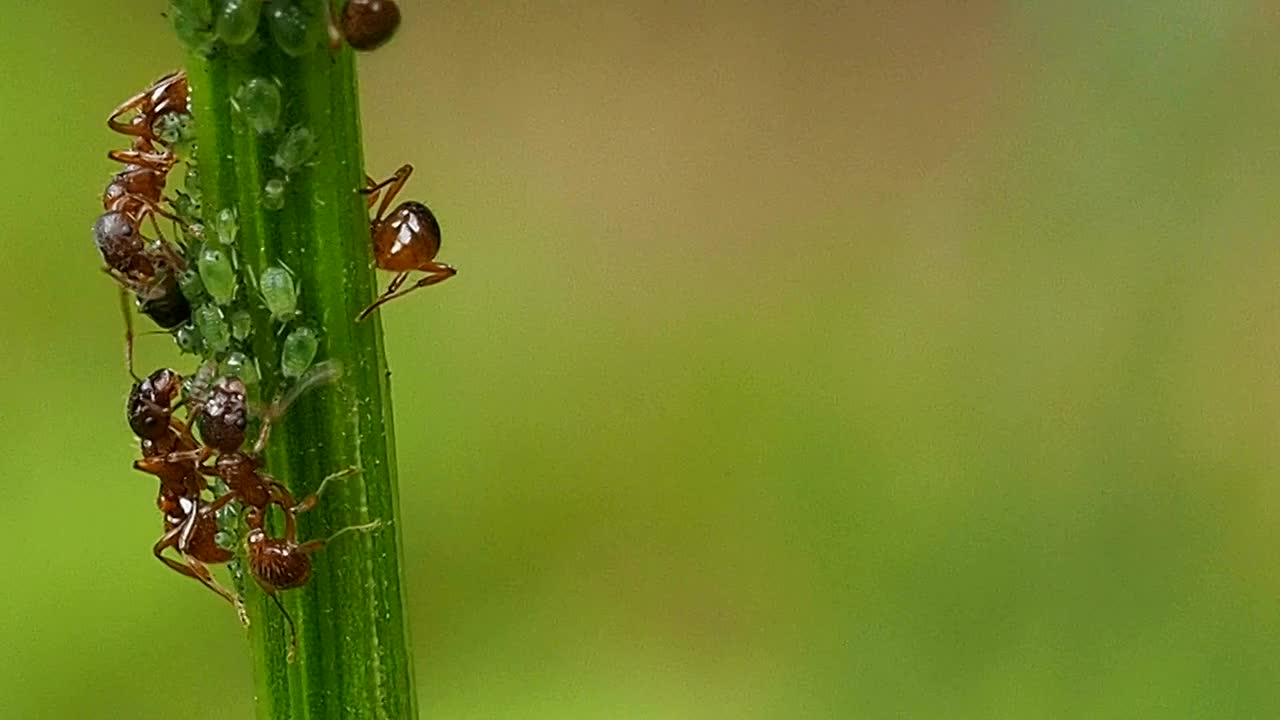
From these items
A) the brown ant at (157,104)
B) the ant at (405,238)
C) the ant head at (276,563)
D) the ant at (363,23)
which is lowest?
the ant head at (276,563)

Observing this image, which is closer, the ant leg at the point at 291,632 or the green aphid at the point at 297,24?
the green aphid at the point at 297,24

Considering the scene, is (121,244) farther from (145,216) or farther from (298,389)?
(298,389)

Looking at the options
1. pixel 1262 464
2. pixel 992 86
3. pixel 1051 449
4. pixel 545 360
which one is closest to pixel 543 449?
pixel 545 360

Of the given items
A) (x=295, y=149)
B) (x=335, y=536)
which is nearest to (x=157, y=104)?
(x=295, y=149)

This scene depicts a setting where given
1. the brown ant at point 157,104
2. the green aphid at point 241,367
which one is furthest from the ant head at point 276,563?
the brown ant at point 157,104

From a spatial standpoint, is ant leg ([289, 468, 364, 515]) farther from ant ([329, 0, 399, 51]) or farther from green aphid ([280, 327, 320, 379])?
ant ([329, 0, 399, 51])

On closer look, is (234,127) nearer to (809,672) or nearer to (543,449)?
(809,672)

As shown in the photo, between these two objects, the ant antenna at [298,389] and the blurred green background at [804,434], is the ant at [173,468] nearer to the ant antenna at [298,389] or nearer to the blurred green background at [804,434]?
the ant antenna at [298,389]
